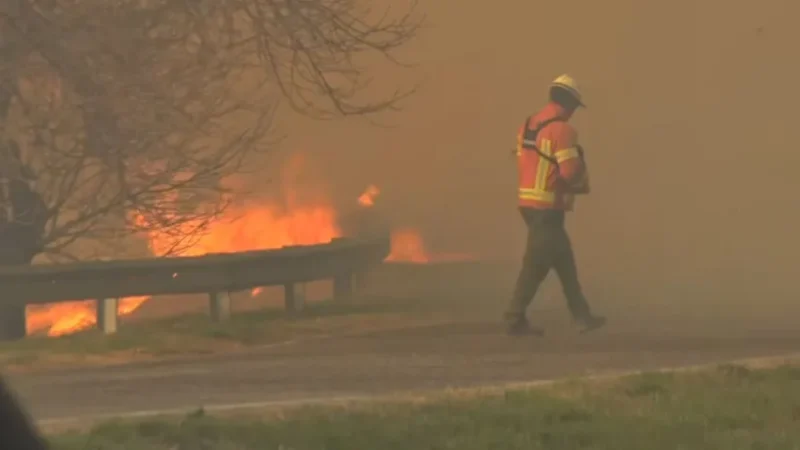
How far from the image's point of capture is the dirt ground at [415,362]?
7.21 meters

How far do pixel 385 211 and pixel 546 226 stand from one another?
891cm

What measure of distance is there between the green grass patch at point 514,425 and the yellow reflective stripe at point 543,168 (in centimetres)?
323

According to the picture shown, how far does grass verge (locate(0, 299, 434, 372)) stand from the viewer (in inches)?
369

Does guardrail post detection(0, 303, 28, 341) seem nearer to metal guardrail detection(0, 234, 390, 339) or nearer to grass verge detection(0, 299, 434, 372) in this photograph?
metal guardrail detection(0, 234, 390, 339)

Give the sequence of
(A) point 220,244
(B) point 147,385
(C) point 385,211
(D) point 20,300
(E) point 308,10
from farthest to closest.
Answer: (C) point 385,211, (A) point 220,244, (E) point 308,10, (D) point 20,300, (B) point 147,385

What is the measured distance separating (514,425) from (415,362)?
2.53 metres

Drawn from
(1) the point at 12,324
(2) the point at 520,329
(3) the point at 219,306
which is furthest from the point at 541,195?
(1) the point at 12,324

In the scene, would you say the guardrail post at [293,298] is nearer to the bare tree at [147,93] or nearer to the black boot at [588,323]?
the bare tree at [147,93]

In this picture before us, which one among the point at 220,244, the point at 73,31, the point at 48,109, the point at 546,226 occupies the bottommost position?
the point at 220,244

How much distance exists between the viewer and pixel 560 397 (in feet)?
22.2

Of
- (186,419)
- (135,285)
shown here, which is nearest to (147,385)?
(186,419)

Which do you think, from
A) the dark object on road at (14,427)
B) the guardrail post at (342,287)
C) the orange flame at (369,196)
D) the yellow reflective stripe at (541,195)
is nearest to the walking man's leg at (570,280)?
the yellow reflective stripe at (541,195)

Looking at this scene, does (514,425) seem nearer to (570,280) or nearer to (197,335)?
(570,280)

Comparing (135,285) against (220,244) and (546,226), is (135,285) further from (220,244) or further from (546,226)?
(220,244)
